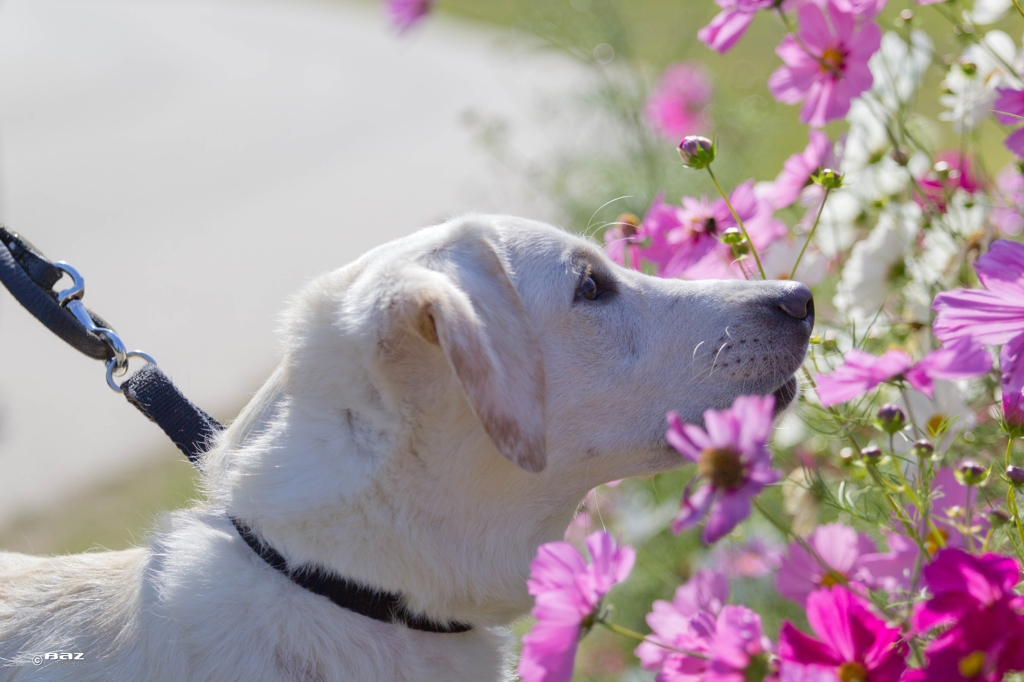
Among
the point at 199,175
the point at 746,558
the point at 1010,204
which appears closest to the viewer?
the point at 1010,204

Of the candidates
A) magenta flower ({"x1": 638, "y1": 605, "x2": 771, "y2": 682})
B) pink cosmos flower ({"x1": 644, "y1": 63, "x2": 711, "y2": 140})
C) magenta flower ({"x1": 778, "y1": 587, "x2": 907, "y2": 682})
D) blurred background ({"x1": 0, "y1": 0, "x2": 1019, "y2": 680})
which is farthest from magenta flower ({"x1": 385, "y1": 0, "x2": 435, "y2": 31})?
magenta flower ({"x1": 778, "y1": 587, "x2": 907, "y2": 682})

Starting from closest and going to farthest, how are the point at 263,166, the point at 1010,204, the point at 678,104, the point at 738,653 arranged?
the point at 738,653, the point at 1010,204, the point at 678,104, the point at 263,166

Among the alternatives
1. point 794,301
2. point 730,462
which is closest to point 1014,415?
point 730,462

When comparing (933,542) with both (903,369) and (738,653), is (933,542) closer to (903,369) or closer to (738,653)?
(903,369)

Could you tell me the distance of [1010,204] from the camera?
1.87 metres

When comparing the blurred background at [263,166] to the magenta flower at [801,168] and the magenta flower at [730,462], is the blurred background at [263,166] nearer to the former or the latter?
the magenta flower at [801,168]

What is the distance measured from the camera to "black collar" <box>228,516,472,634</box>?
1.66m

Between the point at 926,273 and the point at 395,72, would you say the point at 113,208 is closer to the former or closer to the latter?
the point at 395,72

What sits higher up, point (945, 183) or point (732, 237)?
point (732, 237)

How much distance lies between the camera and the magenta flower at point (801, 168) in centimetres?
182

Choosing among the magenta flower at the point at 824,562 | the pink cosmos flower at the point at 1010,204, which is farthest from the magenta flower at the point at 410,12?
the magenta flower at the point at 824,562

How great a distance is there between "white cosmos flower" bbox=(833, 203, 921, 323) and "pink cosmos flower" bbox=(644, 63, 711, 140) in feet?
6.66

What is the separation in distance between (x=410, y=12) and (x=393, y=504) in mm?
1978

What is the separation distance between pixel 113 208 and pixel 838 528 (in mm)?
8346
